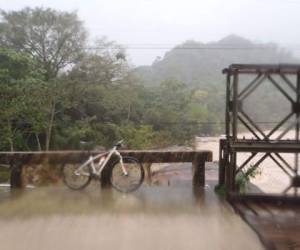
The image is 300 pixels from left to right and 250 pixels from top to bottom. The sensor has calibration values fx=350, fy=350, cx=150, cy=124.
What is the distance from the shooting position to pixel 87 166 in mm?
5422

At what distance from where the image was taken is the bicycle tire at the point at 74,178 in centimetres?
541

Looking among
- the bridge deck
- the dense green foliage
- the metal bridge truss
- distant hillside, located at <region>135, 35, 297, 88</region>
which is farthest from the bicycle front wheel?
the dense green foliage

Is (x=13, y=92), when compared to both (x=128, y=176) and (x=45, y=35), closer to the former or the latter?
(x=45, y=35)

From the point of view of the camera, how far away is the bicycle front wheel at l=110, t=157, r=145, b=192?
17.7 ft

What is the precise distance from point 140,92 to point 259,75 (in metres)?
13.9

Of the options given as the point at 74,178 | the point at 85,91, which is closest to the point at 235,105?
the point at 74,178

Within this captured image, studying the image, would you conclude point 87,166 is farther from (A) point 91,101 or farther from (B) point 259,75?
(A) point 91,101

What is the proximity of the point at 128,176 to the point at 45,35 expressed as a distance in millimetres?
15006

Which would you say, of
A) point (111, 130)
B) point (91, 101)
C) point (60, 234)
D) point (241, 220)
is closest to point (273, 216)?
point (241, 220)

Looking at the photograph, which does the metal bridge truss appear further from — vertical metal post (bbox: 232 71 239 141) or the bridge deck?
the bridge deck

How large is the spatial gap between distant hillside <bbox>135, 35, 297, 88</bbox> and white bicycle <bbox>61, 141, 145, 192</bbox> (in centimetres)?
258

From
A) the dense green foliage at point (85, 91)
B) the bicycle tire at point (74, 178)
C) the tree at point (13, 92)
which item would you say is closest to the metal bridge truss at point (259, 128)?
the bicycle tire at point (74, 178)

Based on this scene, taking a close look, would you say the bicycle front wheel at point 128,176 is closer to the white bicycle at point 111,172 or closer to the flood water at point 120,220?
the white bicycle at point 111,172

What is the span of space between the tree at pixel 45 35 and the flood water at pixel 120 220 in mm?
13417
